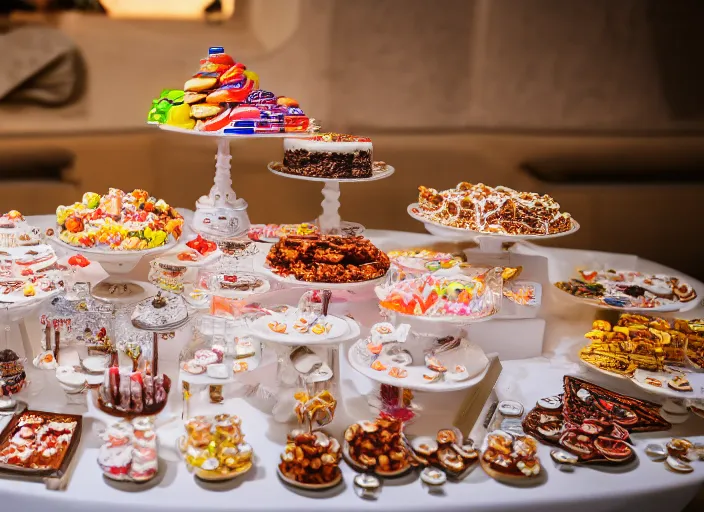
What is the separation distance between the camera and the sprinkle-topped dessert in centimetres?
313

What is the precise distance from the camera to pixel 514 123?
5.77 m

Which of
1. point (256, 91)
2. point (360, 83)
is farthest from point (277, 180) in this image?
point (256, 91)

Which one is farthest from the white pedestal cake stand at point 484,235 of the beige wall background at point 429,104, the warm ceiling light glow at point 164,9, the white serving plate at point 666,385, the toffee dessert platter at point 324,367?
the warm ceiling light glow at point 164,9

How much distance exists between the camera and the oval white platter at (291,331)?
2.28 metres

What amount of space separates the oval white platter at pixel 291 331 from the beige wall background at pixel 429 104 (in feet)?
11.5

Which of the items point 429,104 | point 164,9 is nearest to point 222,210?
point 164,9

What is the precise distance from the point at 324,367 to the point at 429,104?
12.2ft

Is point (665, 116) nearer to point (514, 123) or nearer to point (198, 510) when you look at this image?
point (514, 123)

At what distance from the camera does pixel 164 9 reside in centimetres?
539

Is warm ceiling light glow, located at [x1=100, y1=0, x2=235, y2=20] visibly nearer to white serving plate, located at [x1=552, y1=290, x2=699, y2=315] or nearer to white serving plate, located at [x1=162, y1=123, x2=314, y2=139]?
white serving plate, located at [x1=162, y1=123, x2=314, y2=139]

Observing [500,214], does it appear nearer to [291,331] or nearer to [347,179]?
[347,179]

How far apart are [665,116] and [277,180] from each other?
9.74 feet

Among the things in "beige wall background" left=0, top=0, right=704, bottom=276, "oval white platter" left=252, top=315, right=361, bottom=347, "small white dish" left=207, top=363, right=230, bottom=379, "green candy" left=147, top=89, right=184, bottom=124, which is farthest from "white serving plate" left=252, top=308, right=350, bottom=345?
"beige wall background" left=0, top=0, right=704, bottom=276

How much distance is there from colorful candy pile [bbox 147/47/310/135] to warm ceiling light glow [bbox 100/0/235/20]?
2111 millimetres
